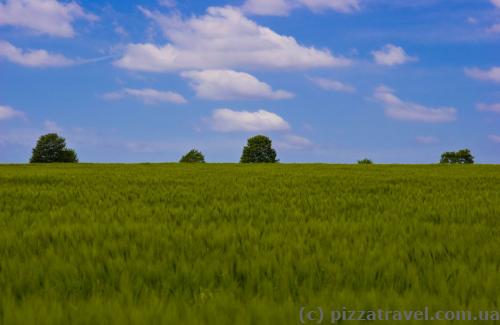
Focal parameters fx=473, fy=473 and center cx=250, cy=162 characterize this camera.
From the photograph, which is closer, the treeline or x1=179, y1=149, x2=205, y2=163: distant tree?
the treeline

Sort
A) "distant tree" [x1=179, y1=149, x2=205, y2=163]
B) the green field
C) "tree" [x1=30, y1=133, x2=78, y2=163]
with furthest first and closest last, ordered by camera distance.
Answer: "distant tree" [x1=179, y1=149, x2=205, y2=163], "tree" [x1=30, y1=133, x2=78, y2=163], the green field

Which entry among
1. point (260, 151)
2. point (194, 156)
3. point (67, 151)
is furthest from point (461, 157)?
point (67, 151)

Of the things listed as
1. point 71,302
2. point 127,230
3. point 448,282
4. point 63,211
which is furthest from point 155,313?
point 63,211

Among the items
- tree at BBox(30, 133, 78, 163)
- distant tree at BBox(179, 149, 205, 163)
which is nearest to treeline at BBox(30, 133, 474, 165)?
tree at BBox(30, 133, 78, 163)

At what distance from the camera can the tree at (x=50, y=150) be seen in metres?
95.1

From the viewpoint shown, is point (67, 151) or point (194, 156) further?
point (194, 156)

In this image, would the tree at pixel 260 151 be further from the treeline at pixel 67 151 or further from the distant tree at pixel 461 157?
the distant tree at pixel 461 157

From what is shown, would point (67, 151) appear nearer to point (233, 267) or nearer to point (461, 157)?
point (461, 157)

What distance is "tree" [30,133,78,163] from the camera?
95062mm

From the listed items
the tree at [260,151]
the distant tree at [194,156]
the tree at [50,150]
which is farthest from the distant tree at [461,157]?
the tree at [50,150]

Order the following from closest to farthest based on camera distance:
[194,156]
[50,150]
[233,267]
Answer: [233,267], [50,150], [194,156]

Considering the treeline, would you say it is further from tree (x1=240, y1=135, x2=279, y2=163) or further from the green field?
the green field

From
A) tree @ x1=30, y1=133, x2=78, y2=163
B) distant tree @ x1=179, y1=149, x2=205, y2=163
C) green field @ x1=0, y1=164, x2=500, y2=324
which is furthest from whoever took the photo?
distant tree @ x1=179, y1=149, x2=205, y2=163

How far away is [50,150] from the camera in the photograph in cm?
9575
